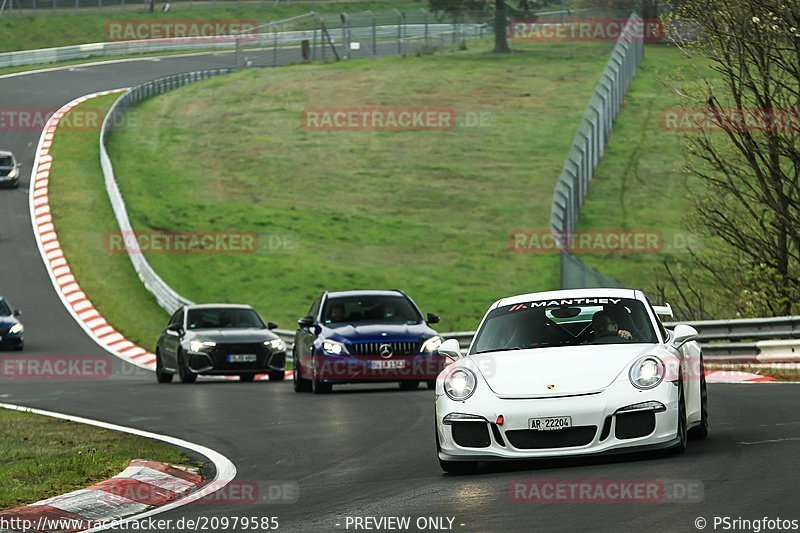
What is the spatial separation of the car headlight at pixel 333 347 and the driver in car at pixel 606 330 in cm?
975

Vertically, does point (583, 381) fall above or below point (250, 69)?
above

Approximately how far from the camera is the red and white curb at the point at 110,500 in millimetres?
9578

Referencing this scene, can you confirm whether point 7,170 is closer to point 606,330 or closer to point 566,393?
point 606,330

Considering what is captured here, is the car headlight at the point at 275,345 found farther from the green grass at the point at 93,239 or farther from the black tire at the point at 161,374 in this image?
the green grass at the point at 93,239

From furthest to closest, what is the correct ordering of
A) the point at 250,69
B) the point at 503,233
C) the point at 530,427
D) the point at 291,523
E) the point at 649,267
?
the point at 250,69
the point at 503,233
the point at 649,267
the point at 530,427
the point at 291,523

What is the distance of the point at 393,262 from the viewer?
45531mm

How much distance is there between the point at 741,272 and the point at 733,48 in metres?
4.69

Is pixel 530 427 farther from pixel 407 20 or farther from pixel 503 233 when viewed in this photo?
pixel 407 20

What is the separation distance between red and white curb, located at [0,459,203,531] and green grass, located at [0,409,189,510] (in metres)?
0.22

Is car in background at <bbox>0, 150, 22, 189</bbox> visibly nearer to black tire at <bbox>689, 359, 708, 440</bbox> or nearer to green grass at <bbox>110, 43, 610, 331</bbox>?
green grass at <bbox>110, 43, 610, 331</bbox>

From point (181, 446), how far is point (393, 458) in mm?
2654

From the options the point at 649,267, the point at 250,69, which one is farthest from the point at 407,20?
the point at 649,267

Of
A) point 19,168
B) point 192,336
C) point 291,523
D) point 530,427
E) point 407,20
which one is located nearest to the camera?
point 291,523

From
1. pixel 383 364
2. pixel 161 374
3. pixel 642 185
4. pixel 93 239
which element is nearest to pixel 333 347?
pixel 383 364
